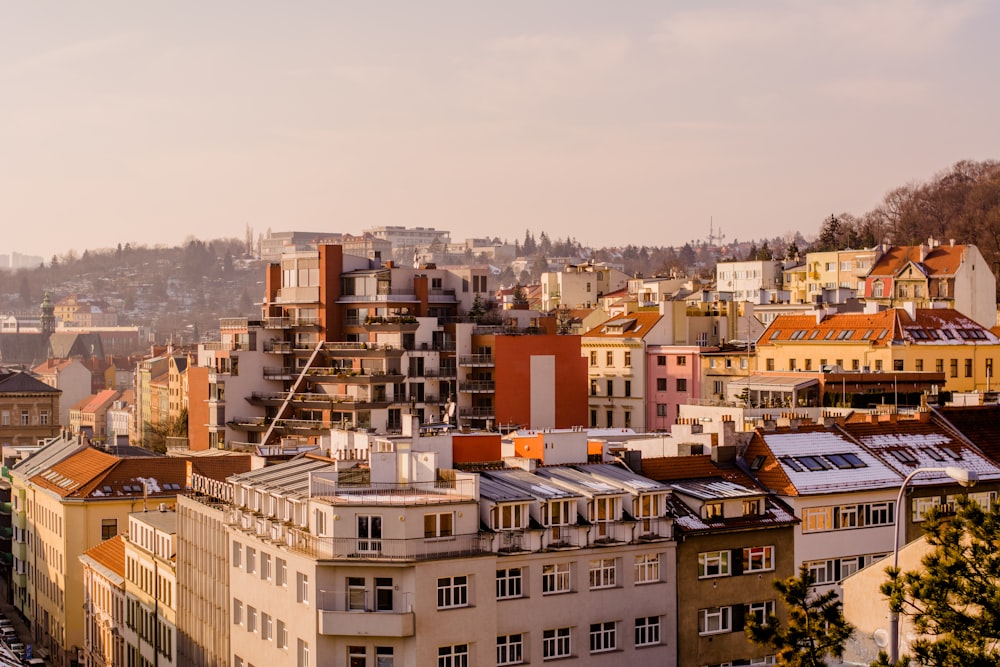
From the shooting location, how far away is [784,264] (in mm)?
147625

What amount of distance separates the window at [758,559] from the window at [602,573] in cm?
461

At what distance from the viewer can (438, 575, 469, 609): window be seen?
4003 cm

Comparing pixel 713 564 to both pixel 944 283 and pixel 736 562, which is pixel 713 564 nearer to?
pixel 736 562

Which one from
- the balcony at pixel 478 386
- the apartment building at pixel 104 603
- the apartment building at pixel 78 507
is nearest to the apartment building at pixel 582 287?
the balcony at pixel 478 386

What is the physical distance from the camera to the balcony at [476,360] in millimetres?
91812

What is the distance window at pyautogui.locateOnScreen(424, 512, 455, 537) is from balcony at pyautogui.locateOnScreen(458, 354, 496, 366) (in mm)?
51435

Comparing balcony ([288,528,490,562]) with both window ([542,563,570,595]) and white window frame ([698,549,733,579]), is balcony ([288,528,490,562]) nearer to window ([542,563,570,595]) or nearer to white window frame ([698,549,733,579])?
window ([542,563,570,595])

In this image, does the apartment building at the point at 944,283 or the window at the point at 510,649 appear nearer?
the window at the point at 510,649

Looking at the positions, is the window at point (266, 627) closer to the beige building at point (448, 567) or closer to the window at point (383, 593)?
the beige building at point (448, 567)

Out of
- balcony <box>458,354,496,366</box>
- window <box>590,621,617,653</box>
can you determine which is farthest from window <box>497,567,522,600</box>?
balcony <box>458,354,496,366</box>

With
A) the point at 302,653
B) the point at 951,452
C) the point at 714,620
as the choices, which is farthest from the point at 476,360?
the point at 302,653

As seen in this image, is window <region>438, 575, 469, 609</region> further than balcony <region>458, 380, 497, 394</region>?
No

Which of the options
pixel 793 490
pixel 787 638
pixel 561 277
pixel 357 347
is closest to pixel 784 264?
pixel 561 277

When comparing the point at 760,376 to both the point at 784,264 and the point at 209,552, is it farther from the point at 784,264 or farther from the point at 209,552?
the point at 784,264
